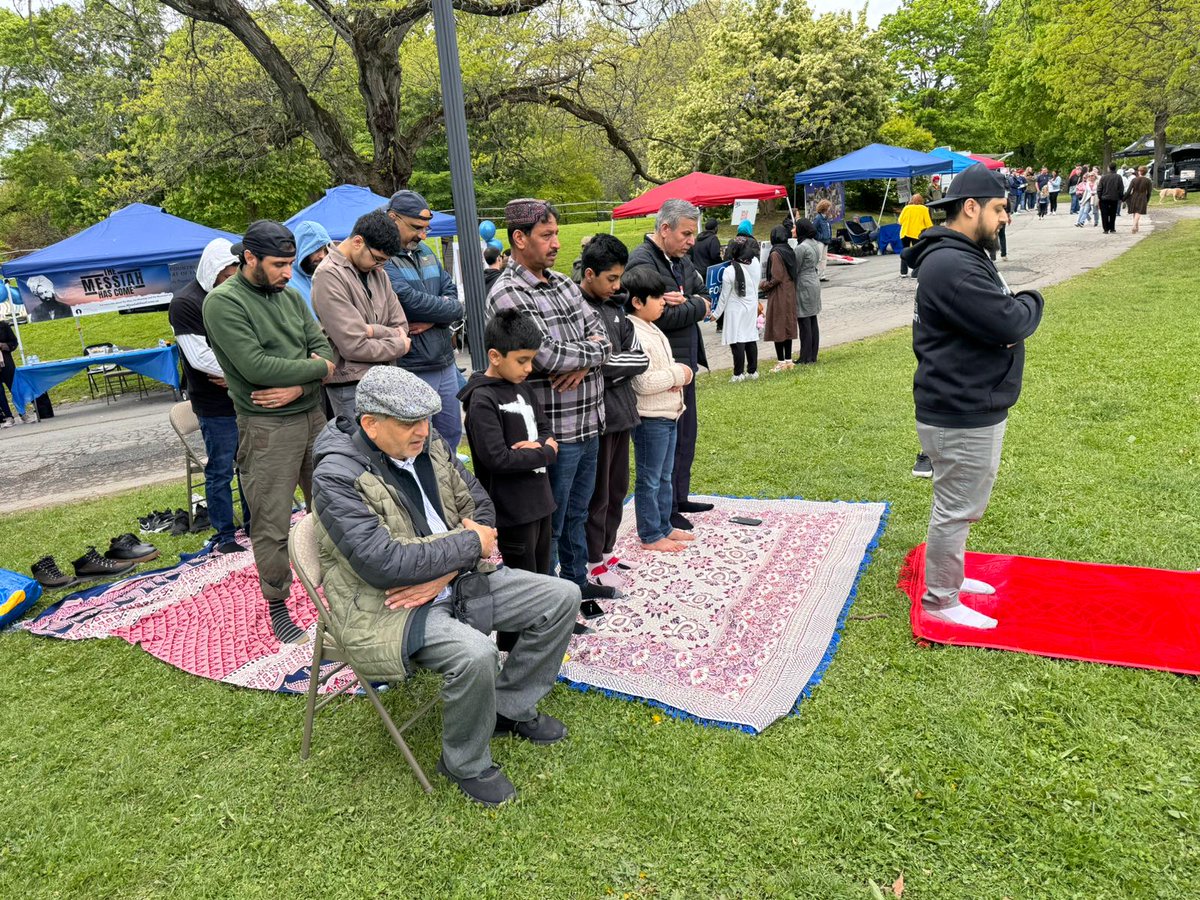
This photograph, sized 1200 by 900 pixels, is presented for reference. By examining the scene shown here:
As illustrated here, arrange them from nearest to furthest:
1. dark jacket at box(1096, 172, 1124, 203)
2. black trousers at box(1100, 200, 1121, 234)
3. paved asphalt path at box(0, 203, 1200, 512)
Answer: paved asphalt path at box(0, 203, 1200, 512) < dark jacket at box(1096, 172, 1124, 203) < black trousers at box(1100, 200, 1121, 234)

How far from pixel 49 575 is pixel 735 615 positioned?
4331mm

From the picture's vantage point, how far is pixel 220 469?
17.7 feet

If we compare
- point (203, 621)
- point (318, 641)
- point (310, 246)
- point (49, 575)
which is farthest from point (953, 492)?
point (49, 575)

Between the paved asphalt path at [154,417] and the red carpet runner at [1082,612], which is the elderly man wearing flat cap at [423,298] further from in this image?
the paved asphalt path at [154,417]

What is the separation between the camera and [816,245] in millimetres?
9719

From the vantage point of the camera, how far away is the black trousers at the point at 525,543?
3.56m

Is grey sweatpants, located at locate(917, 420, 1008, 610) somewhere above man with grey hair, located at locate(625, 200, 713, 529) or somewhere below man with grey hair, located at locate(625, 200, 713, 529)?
below

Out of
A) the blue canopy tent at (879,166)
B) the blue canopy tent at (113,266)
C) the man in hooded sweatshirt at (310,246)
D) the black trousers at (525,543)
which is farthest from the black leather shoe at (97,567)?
the blue canopy tent at (879,166)

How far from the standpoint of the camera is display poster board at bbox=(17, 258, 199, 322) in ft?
37.5

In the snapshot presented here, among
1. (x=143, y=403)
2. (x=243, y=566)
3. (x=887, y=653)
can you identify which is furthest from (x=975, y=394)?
(x=143, y=403)

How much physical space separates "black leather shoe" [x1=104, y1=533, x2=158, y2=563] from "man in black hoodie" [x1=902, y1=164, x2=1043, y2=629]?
496 cm

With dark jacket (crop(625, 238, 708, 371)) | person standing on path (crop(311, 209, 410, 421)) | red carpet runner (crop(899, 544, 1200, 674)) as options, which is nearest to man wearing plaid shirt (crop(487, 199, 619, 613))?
person standing on path (crop(311, 209, 410, 421))

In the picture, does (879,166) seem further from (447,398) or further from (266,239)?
(266,239)

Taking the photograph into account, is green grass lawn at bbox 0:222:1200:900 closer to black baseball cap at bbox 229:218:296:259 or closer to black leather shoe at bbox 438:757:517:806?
black leather shoe at bbox 438:757:517:806
